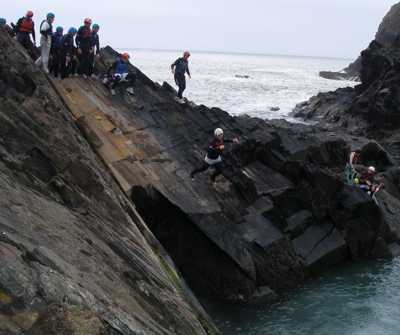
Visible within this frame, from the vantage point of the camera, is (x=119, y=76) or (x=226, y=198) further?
(x=119, y=76)

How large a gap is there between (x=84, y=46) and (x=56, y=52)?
74.1 inches

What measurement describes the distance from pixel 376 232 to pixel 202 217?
9.07 m

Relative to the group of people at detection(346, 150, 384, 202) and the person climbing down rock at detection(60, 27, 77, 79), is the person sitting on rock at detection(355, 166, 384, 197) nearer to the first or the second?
the group of people at detection(346, 150, 384, 202)

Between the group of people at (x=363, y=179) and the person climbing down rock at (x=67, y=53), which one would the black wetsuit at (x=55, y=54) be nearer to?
the person climbing down rock at (x=67, y=53)

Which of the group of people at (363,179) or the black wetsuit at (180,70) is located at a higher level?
the black wetsuit at (180,70)

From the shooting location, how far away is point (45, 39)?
22.2m

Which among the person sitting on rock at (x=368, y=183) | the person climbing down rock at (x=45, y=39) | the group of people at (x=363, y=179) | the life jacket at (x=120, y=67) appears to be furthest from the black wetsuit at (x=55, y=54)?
the person sitting on rock at (x=368, y=183)

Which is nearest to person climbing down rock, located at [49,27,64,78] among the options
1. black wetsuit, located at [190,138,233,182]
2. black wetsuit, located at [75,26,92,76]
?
black wetsuit, located at [75,26,92,76]

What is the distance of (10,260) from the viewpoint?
25.5 feet

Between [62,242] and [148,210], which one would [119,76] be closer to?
[148,210]

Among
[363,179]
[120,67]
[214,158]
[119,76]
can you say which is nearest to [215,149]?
[214,158]

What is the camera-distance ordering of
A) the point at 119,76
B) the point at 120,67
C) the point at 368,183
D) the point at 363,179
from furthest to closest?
the point at 363,179 → the point at 368,183 → the point at 120,67 → the point at 119,76

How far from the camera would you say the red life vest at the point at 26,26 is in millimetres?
22219

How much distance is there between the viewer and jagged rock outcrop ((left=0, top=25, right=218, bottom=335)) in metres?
7.42
